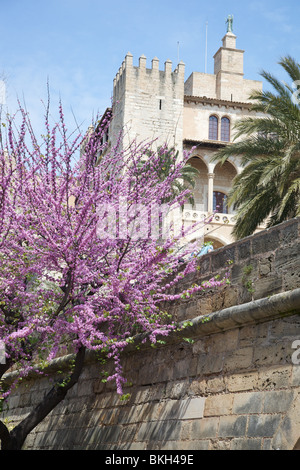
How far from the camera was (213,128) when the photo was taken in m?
43.6

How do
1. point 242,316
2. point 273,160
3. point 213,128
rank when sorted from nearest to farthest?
1. point 242,316
2. point 273,160
3. point 213,128

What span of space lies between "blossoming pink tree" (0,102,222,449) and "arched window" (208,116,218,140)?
34630 mm

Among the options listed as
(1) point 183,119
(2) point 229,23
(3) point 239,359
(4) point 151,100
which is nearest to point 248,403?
(3) point 239,359

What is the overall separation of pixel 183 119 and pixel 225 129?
2851mm

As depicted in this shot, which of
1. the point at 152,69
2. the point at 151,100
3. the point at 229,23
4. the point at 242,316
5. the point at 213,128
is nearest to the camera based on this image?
the point at 242,316

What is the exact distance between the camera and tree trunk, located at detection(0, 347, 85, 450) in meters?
8.88

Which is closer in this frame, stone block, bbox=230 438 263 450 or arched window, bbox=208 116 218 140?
stone block, bbox=230 438 263 450

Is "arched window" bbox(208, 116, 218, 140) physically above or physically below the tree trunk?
above

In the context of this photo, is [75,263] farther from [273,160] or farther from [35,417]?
[273,160]

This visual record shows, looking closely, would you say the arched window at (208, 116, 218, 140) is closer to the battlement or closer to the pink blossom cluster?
the battlement

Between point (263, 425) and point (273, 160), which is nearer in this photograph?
point (263, 425)

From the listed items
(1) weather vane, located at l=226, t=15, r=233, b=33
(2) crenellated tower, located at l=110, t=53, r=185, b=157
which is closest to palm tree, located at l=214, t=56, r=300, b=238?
(2) crenellated tower, located at l=110, t=53, r=185, b=157

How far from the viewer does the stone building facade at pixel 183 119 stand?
40.5 m
